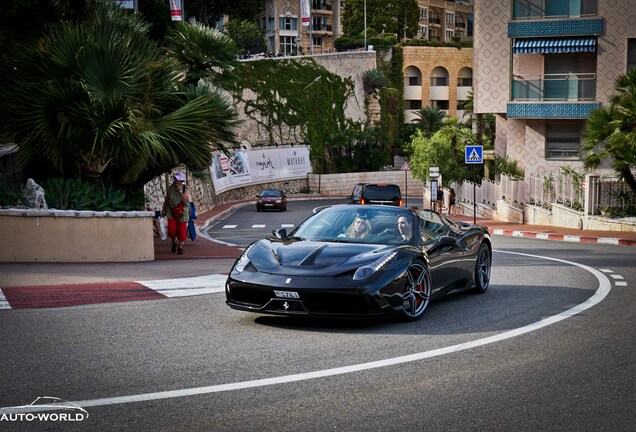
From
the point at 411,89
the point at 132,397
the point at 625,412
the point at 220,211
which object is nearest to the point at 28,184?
the point at 132,397

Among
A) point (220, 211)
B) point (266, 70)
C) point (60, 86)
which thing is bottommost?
point (220, 211)

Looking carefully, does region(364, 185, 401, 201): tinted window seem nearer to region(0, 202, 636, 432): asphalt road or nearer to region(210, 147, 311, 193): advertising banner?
region(210, 147, 311, 193): advertising banner

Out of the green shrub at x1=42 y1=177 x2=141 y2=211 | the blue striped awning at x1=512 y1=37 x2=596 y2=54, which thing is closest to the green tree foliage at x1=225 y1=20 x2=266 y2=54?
the blue striped awning at x1=512 y1=37 x2=596 y2=54

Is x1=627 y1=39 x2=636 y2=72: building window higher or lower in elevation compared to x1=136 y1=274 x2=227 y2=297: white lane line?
higher

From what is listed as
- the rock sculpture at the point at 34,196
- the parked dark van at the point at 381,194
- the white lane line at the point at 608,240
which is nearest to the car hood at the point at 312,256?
the rock sculpture at the point at 34,196

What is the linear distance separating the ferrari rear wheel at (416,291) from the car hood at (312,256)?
1.20 ft

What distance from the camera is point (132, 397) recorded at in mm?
6895

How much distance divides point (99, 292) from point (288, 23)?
406 feet

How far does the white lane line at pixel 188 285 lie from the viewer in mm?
13234

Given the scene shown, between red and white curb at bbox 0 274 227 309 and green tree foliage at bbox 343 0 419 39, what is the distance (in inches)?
4404

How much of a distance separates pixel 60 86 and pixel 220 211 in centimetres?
3819

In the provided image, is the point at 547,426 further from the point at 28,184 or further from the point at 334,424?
the point at 28,184

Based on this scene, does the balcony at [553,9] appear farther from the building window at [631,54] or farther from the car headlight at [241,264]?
the car headlight at [241,264]

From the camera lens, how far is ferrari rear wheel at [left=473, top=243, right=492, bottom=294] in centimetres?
1332
